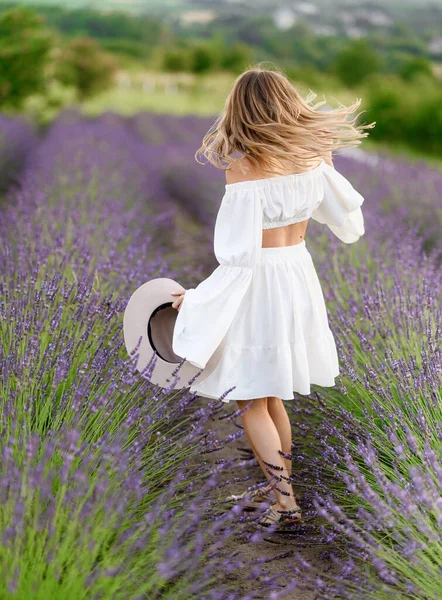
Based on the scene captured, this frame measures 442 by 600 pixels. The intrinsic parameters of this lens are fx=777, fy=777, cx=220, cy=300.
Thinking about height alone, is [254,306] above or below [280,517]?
above


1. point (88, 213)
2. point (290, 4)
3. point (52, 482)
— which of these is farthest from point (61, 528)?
point (290, 4)

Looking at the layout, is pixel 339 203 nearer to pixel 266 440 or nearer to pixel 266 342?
pixel 266 342

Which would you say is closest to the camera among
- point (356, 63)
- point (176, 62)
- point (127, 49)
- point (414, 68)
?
point (414, 68)

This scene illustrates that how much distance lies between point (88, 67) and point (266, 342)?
18406 mm

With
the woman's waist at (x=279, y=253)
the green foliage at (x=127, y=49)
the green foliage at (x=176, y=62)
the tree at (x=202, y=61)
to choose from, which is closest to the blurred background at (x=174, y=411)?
the woman's waist at (x=279, y=253)

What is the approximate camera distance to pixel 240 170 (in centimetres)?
244

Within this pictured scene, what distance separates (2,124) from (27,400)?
788 centimetres

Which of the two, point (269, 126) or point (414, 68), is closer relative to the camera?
point (269, 126)

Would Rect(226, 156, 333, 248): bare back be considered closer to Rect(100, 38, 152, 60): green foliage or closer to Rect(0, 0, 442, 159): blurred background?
Rect(0, 0, 442, 159): blurred background

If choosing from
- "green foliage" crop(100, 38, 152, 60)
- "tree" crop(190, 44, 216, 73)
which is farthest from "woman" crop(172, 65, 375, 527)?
"green foliage" crop(100, 38, 152, 60)

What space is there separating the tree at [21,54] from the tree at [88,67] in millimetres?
4416

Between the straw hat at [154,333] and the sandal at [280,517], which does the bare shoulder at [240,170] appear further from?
the sandal at [280,517]

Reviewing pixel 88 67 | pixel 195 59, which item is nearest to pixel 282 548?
pixel 88 67

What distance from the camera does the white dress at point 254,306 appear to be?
238cm
